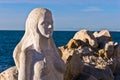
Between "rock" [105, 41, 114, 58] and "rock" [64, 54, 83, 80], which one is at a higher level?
"rock" [64, 54, 83, 80]

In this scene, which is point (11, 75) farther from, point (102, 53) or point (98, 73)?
point (102, 53)

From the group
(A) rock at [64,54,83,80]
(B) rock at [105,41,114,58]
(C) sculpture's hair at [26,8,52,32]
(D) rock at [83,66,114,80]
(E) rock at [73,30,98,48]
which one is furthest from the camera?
(E) rock at [73,30,98,48]

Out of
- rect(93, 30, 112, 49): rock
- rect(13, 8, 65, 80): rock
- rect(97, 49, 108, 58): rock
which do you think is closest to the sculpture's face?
rect(13, 8, 65, 80): rock

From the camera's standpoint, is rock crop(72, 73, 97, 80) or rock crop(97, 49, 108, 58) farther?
rock crop(97, 49, 108, 58)

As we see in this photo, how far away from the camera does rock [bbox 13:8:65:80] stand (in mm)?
10797

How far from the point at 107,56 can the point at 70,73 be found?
259 inches

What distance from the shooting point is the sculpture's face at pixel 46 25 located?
1080 cm

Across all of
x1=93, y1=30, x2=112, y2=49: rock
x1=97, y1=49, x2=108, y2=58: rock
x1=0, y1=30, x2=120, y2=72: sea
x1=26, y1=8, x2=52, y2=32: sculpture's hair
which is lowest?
x1=0, y1=30, x2=120, y2=72: sea

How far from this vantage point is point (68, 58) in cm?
1688

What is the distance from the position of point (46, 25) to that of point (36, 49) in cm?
59

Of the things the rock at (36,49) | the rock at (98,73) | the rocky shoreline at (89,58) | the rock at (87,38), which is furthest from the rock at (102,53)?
the rock at (36,49)

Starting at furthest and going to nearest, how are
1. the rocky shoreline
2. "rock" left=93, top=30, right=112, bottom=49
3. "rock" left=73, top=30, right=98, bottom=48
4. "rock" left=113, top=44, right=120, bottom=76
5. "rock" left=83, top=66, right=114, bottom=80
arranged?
"rock" left=93, top=30, right=112, bottom=49, "rock" left=73, top=30, right=98, bottom=48, "rock" left=113, top=44, right=120, bottom=76, "rock" left=83, top=66, right=114, bottom=80, the rocky shoreline

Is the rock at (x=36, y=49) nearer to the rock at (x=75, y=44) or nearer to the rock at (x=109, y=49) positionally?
the rock at (x=75, y=44)

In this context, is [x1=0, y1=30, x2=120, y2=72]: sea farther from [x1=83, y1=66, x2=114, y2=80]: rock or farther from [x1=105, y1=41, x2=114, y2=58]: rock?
[x1=83, y1=66, x2=114, y2=80]: rock
